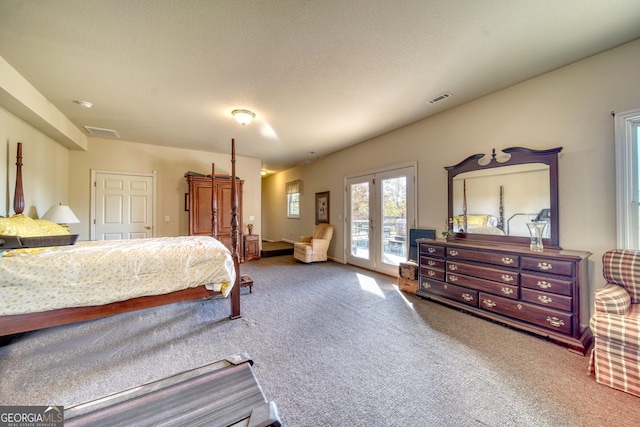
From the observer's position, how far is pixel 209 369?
4.54ft

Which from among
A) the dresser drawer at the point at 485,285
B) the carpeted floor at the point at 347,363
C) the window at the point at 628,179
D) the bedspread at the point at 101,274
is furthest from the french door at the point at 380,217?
the bedspread at the point at 101,274

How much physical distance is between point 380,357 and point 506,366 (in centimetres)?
99

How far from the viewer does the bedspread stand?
1843 mm

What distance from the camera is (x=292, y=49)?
7.00ft

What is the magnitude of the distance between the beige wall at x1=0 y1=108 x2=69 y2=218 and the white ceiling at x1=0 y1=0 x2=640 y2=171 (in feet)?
1.86

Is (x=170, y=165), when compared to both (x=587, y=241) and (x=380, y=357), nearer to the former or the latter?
(x=380, y=357)

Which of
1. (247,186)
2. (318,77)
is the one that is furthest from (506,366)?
(247,186)

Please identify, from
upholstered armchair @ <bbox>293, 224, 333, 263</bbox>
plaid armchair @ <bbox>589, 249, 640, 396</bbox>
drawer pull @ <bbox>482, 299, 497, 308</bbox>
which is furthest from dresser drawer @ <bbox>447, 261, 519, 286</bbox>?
upholstered armchair @ <bbox>293, 224, 333, 263</bbox>

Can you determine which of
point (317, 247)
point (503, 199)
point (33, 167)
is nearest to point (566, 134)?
point (503, 199)

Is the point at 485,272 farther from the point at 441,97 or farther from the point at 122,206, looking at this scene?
the point at 122,206

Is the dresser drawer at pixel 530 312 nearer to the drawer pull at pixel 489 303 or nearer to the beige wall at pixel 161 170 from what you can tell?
the drawer pull at pixel 489 303

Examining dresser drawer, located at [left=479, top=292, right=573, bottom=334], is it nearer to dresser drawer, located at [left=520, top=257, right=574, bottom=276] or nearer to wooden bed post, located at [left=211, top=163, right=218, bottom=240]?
dresser drawer, located at [left=520, top=257, right=574, bottom=276]

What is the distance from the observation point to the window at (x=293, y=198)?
23.9 feet

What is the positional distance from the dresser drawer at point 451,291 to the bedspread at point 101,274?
8.49 ft
